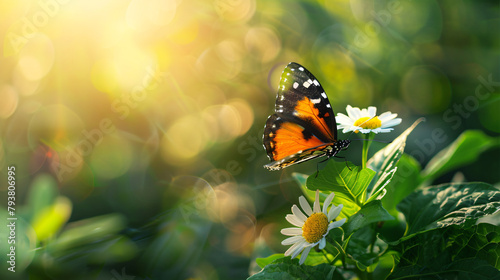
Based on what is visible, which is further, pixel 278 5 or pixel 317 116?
pixel 278 5

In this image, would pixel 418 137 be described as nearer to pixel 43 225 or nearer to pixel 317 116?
pixel 317 116

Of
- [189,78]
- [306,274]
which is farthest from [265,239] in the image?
[189,78]

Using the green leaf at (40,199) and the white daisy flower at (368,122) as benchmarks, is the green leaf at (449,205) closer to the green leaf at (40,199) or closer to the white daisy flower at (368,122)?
the white daisy flower at (368,122)
